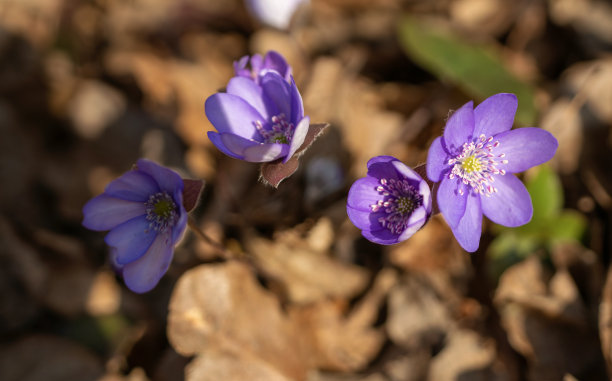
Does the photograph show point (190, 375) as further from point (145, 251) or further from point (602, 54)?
point (602, 54)

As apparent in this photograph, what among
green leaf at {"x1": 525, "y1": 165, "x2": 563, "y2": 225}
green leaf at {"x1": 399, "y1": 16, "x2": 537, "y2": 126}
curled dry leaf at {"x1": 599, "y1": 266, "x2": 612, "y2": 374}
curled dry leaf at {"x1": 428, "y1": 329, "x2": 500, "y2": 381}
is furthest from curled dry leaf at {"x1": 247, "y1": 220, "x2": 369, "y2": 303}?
green leaf at {"x1": 399, "y1": 16, "x2": 537, "y2": 126}

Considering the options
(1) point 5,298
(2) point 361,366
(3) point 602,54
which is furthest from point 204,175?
(3) point 602,54

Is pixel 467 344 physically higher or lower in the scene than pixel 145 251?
lower

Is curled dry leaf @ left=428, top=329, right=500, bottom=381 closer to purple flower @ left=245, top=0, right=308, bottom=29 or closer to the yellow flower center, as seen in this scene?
the yellow flower center

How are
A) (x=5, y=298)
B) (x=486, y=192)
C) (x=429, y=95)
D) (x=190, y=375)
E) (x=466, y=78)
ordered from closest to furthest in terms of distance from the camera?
(x=486, y=192)
(x=190, y=375)
(x=5, y=298)
(x=466, y=78)
(x=429, y=95)

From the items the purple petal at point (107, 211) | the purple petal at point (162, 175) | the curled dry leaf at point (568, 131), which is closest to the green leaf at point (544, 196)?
the curled dry leaf at point (568, 131)

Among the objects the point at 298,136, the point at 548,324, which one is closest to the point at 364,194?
the point at 298,136
